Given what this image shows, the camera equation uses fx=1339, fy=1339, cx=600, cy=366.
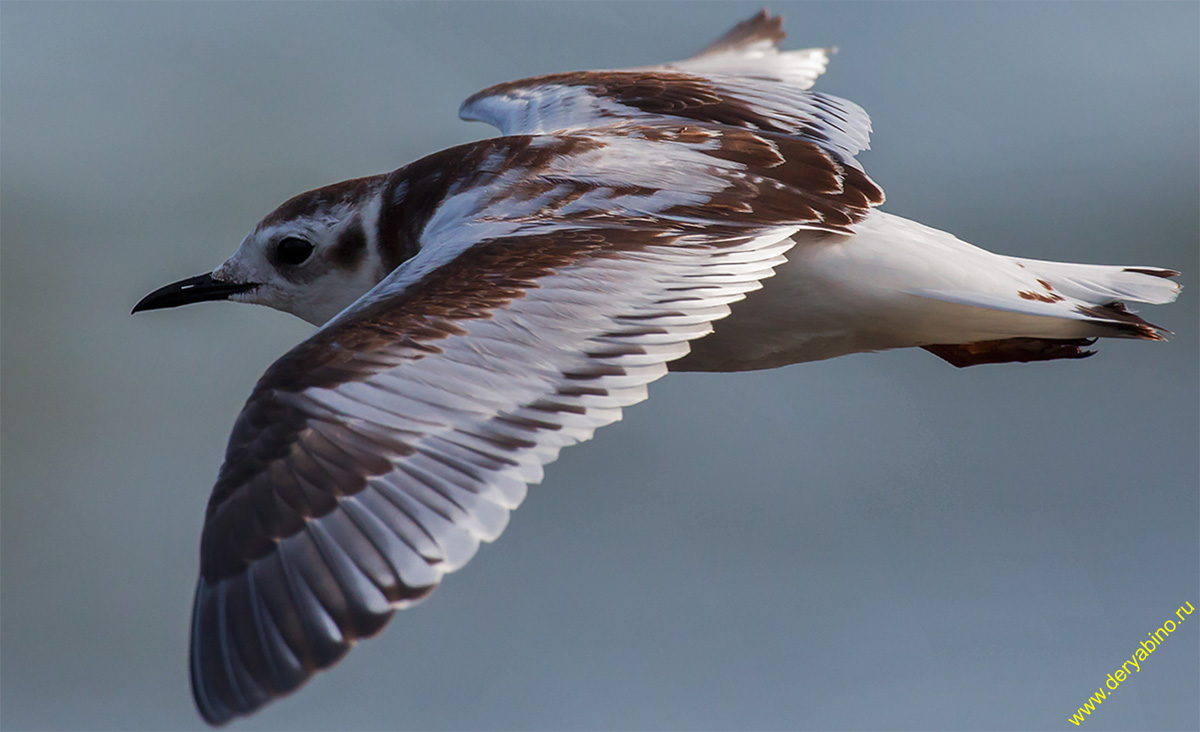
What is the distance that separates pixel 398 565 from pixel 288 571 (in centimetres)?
17

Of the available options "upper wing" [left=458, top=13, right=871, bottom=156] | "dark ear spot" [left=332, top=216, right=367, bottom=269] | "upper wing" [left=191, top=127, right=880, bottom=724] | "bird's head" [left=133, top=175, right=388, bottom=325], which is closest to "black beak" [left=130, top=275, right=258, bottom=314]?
"bird's head" [left=133, top=175, right=388, bottom=325]

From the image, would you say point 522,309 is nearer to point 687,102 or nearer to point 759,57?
point 687,102

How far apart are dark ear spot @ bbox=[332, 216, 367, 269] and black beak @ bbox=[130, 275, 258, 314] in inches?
12.1

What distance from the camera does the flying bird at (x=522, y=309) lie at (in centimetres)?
181

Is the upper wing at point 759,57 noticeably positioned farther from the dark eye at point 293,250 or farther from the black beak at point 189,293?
the black beak at point 189,293

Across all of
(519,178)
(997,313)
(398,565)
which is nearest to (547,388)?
(398,565)

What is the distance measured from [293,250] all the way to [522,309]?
3.32 feet

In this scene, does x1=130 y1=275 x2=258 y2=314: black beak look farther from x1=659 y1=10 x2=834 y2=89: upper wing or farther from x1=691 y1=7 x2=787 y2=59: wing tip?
x1=691 y1=7 x2=787 y2=59: wing tip

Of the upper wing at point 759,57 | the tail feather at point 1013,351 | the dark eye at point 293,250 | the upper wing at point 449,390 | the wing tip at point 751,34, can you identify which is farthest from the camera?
the wing tip at point 751,34

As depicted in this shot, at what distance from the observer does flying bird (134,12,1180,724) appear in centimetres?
181

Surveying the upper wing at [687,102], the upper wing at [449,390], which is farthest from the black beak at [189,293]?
the upper wing at [687,102]

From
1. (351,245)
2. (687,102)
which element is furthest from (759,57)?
(351,245)

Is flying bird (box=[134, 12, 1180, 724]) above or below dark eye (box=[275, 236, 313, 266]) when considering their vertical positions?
above

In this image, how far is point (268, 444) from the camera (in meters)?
1.95
